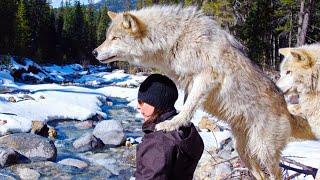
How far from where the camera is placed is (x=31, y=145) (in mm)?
13148

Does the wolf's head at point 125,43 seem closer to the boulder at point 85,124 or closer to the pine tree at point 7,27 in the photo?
the boulder at point 85,124

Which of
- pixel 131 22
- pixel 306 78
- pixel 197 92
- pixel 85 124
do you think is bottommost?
pixel 85 124

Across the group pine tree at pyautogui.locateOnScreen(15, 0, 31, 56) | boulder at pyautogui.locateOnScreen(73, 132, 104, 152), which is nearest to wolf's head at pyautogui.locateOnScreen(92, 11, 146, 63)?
boulder at pyautogui.locateOnScreen(73, 132, 104, 152)

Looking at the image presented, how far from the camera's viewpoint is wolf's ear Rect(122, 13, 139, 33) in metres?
4.46

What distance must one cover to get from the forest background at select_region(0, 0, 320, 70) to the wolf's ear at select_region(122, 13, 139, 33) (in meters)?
1.01

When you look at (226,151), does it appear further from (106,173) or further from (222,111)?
(222,111)

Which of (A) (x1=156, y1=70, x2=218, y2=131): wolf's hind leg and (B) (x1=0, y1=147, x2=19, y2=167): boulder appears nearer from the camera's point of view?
(A) (x1=156, y1=70, x2=218, y2=131): wolf's hind leg

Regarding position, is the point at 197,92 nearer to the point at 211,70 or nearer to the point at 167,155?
the point at 211,70

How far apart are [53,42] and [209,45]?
65.9 meters

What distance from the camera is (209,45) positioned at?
166 inches

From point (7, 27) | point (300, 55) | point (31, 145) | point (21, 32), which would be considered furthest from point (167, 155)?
point (21, 32)

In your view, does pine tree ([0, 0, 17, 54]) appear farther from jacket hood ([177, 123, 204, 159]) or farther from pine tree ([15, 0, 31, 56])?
jacket hood ([177, 123, 204, 159])

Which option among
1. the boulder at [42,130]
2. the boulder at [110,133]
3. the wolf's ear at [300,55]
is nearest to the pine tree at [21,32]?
the boulder at [42,130]

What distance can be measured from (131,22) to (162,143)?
6.69 feet
